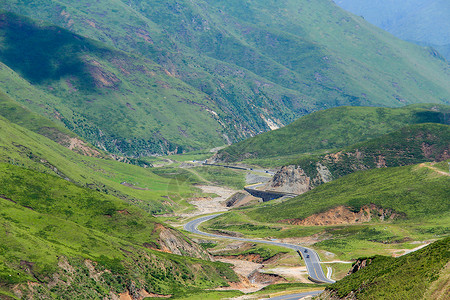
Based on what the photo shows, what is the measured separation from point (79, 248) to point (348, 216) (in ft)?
329

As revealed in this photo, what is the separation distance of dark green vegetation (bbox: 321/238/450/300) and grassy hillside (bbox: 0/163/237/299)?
29.8 m

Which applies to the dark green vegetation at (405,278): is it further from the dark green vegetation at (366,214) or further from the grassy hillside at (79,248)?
the dark green vegetation at (366,214)

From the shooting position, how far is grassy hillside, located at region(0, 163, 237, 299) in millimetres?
69312

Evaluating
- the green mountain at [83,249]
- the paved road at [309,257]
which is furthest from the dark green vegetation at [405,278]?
the paved road at [309,257]

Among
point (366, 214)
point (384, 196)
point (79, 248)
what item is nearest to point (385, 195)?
point (384, 196)

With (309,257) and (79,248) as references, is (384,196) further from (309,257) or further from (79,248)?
(79,248)

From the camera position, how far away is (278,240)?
153375 millimetres

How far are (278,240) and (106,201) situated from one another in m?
57.1

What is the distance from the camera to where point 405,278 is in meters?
59.5

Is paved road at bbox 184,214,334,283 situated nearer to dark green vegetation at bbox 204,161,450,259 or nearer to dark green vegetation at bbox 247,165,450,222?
dark green vegetation at bbox 204,161,450,259

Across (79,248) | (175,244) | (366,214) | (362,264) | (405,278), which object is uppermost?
(405,278)

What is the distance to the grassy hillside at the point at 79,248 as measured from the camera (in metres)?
69.3

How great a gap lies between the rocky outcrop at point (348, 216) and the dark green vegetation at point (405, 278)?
9470 centimetres

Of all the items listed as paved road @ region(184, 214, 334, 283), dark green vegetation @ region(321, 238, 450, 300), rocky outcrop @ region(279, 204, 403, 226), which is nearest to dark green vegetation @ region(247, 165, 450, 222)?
rocky outcrop @ region(279, 204, 403, 226)
